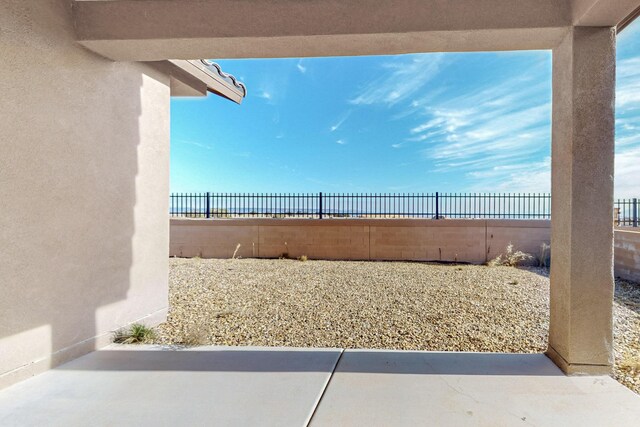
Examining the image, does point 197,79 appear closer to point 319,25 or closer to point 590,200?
point 319,25

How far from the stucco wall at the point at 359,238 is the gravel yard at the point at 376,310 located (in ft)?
5.72

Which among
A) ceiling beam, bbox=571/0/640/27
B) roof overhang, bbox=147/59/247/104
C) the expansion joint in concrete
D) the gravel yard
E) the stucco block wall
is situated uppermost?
roof overhang, bbox=147/59/247/104

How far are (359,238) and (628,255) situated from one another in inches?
248

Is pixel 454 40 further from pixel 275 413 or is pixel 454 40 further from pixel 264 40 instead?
pixel 275 413

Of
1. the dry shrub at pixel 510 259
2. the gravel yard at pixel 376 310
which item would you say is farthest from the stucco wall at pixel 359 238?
the gravel yard at pixel 376 310

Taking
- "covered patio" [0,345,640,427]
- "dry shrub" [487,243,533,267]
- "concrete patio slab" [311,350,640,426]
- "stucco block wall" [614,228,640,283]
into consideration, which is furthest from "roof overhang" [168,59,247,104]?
"stucco block wall" [614,228,640,283]

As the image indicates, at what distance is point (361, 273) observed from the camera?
808cm

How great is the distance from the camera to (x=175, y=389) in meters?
2.59

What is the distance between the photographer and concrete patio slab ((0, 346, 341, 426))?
2.23 m

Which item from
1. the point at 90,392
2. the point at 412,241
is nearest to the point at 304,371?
the point at 90,392

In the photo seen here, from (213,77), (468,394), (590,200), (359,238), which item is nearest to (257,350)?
(468,394)

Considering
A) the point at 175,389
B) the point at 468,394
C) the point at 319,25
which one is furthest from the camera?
the point at 319,25

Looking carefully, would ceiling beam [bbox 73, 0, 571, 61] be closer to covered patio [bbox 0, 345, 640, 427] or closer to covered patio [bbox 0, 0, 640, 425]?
covered patio [bbox 0, 0, 640, 425]

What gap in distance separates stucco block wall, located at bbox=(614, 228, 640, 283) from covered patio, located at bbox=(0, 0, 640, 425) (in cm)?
623
